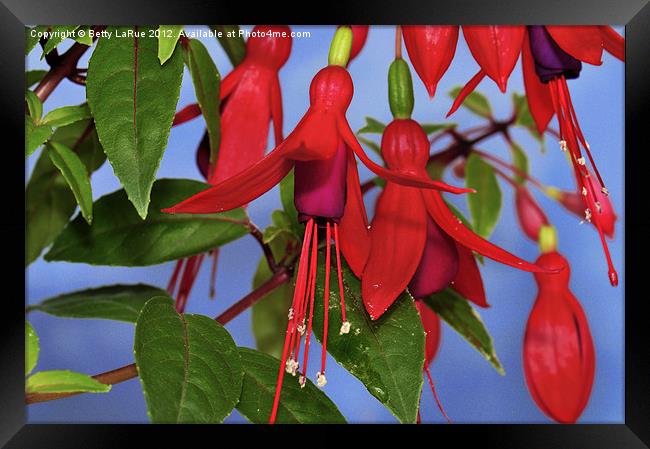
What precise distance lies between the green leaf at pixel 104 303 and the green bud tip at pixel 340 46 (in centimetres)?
25

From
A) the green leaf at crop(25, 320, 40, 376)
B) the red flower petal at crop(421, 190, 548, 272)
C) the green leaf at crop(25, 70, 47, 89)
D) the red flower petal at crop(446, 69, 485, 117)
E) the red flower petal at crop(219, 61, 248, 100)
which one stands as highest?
the green leaf at crop(25, 70, 47, 89)

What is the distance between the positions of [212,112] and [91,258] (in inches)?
5.9

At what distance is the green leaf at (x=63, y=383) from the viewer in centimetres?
44

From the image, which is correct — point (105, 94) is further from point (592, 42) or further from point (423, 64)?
point (592, 42)

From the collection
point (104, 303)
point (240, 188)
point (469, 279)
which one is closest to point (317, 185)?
point (240, 188)

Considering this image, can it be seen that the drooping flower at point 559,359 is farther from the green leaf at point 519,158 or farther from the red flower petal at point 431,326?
the green leaf at point 519,158

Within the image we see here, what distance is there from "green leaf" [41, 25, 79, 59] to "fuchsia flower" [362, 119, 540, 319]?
0.23 meters

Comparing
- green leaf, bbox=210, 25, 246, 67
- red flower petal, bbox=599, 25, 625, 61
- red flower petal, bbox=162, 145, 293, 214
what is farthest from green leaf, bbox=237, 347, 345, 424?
red flower petal, bbox=599, 25, 625, 61

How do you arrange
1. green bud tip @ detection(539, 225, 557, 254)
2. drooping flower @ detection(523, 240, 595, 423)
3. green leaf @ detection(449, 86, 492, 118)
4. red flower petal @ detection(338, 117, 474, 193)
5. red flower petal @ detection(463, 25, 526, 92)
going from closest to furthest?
1. red flower petal @ detection(338, 117, 474, 193)
2. red flower petal @ detection(463, 25, 526, 92)
3. drooping flower @ detection(523, 240, 595, 423)
4. green bud tip @ detection(539, 225, 557, 254)
5. green leaf @ detection(449, 86, 492, 118)

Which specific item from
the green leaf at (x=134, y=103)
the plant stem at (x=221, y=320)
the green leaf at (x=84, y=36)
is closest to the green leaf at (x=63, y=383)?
the plant stem at (x=221, y=320)

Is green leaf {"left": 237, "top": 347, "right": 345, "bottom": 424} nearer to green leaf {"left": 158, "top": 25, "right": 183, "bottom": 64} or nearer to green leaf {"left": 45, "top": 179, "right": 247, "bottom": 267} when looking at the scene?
green leaf {"left": 45, "top": 179, "right": 247, "bottom": 267}

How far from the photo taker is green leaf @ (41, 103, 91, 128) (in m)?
0.49

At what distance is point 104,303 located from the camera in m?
0.60

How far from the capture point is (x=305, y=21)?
53 cm
